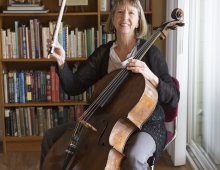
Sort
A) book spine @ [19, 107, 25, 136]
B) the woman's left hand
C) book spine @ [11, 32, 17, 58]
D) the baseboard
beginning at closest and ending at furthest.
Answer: the woman's left hand < the baseboard < book spine @ [11, 32, 17, 58] < book spine @ [19, 107, 25, 136]

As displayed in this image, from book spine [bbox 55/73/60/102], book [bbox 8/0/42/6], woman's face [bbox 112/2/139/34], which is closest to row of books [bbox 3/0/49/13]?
book [bbox 8/0/42/6]

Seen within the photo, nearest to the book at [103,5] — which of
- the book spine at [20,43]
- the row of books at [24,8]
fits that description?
the row of books at [24,8]

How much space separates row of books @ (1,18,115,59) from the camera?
343cm

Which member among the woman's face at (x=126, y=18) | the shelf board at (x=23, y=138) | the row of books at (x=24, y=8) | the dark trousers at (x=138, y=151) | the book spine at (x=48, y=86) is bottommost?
the shelf board at (x=23, y=138)

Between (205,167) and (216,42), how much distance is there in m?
0.88

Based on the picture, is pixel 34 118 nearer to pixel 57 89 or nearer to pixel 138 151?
pixel 57 89

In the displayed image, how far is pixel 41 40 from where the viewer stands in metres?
3.47

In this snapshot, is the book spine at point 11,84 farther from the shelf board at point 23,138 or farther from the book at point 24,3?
the book at point 24,3

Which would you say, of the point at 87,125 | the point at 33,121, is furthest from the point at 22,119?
the point at 87,125

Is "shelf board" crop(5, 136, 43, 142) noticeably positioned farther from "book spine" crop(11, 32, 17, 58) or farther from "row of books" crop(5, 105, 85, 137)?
"book spine" crop(11, 32, 17, 58)

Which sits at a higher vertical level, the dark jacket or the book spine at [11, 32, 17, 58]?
the book spine at [11, 32, 17, 58]

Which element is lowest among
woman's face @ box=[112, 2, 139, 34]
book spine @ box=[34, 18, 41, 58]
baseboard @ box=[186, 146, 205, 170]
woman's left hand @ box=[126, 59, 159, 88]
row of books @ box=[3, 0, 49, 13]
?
baseboard @ box=[186, 146, 205, 170]

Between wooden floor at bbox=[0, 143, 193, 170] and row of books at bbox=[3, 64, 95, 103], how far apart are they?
1.37 ft

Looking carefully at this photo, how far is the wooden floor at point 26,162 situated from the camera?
10.7ft
